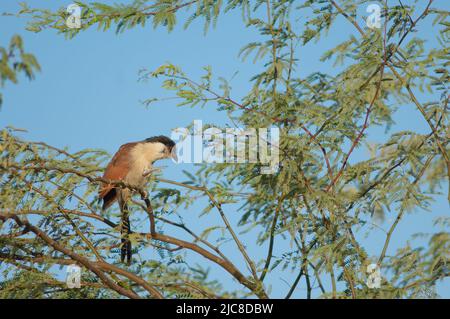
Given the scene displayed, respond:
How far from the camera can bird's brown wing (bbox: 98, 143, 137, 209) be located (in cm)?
606

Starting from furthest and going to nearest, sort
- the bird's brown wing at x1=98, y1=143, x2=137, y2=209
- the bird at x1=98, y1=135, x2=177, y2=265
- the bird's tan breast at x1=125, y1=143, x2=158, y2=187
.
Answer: the bird's tan breast at x1=125, y1=143, x2=158, y2=187 < the bird at x1=98, y1=135, x2=177, y2=265 < the bird's brown wing at x1=98, y1=143, x2=137, y2=209

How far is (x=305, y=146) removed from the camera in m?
4.41

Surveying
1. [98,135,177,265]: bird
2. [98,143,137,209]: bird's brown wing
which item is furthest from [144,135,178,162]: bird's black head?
[98,143,137,209]: bird's brown wing

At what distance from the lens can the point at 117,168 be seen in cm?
652

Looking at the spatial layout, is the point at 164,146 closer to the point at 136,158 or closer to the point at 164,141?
the point at 164,141

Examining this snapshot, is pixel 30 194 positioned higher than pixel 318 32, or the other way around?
pixel 318 32

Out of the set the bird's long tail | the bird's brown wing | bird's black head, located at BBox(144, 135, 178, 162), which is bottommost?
the bird's long tail

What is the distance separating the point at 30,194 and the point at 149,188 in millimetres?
779

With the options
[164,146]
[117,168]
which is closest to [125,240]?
[117,168]

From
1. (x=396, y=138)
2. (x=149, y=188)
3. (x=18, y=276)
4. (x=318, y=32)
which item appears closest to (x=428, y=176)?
(x=396, y=138)

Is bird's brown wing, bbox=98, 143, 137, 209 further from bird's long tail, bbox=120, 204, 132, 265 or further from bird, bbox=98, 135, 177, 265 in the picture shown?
bird's long tail, bbox=120, 204, 132, 265

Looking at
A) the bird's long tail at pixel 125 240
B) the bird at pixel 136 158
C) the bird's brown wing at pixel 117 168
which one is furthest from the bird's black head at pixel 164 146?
the bird's long tail at pixel 125 240
